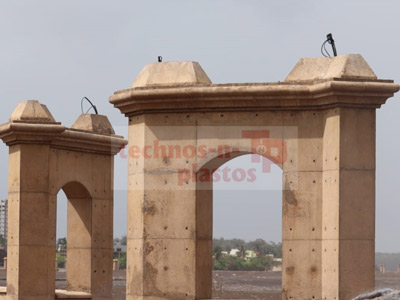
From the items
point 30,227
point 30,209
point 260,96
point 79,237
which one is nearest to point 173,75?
point 260,96

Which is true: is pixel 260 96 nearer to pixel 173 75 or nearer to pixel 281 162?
pixel 281 162

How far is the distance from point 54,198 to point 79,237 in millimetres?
1441

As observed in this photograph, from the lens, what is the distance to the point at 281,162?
18.6 m

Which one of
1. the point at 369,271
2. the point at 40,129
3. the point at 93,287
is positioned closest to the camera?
the point at 369,271

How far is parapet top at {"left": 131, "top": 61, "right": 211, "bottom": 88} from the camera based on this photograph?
18.9 meters

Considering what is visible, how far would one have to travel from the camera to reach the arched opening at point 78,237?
24.6m

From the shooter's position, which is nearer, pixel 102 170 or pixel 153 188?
pixel 153 188

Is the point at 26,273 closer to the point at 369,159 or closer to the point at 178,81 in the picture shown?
the point at 178,81

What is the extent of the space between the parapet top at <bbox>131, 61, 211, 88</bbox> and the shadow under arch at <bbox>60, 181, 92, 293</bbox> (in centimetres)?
596

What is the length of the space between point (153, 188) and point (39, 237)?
196 inches

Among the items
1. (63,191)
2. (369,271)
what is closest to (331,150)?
(369,271)

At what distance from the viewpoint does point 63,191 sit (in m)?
25.2


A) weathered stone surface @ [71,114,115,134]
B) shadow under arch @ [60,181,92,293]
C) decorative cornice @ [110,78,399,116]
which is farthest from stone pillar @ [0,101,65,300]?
decorative cornice @ [110,78,399,116]

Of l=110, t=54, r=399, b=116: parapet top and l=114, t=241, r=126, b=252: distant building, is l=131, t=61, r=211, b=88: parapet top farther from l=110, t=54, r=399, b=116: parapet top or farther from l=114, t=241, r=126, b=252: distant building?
l=114, t=241, r=126, b=252: distant building
